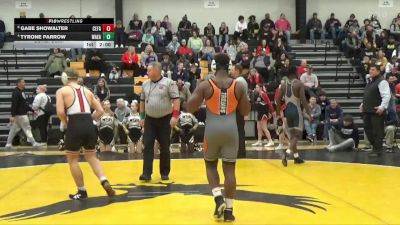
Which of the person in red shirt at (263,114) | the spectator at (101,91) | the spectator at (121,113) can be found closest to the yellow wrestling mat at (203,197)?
the spectator at (121,113)

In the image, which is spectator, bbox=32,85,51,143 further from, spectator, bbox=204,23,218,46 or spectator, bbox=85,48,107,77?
spectator, bbox=204,23,218,46

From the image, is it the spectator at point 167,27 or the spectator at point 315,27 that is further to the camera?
the spectator at point 315,27

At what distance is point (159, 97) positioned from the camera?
901cm

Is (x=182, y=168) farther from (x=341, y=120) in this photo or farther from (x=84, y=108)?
(x=341, y=120)

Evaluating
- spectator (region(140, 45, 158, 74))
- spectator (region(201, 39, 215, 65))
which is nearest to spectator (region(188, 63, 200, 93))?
spectator (region(140, 45, 158, 74))

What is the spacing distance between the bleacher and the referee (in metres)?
8.75

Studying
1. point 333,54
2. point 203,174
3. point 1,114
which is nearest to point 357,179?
point 203,174

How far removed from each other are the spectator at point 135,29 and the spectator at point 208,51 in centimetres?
311

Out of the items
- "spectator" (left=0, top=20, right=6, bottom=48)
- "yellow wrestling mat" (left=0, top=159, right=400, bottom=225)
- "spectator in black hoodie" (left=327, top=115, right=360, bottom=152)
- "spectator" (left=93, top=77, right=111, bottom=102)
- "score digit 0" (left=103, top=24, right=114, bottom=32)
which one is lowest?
"yellow wrestling mat" (left=0, top=159, right=400, bottom=225)

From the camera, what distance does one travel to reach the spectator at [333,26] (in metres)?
24.5

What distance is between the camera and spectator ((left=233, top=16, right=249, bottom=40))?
23.5m

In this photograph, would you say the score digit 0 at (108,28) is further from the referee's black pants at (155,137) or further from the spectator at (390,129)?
the referee's black pants at (155,137)

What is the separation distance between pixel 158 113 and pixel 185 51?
484 inches
